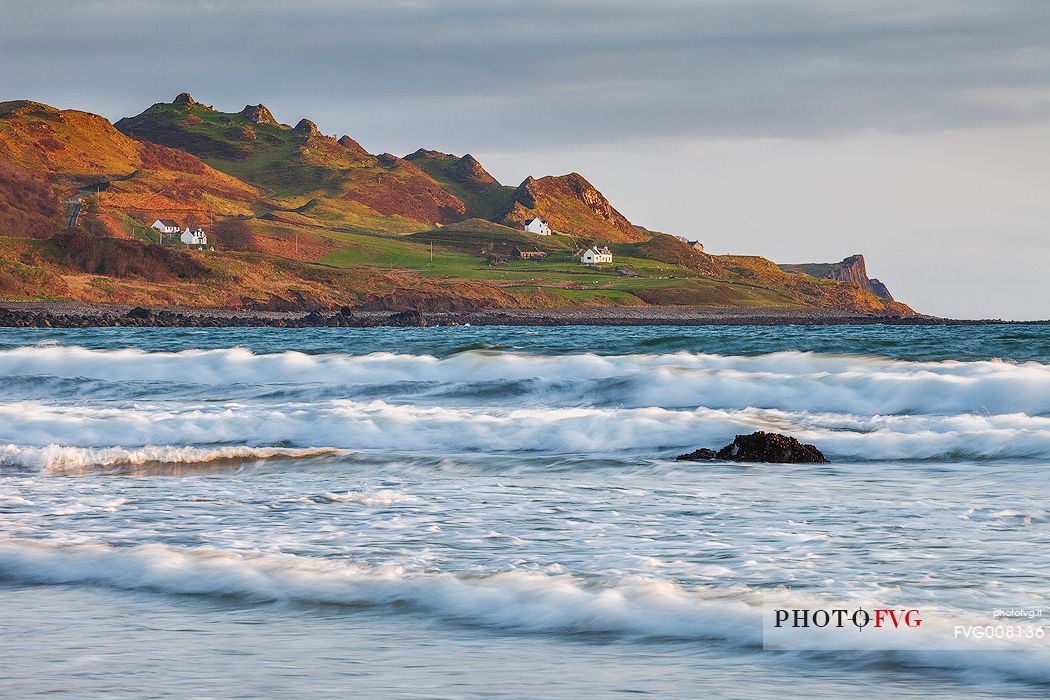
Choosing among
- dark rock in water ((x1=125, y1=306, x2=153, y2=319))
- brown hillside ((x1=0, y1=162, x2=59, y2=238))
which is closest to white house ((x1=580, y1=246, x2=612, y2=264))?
brown hillside ((x1=0, y1=162, x2=59, y2=238))

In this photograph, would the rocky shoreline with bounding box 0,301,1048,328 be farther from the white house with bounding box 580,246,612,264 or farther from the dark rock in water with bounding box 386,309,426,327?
the white house with bounding box 580,246,612,264

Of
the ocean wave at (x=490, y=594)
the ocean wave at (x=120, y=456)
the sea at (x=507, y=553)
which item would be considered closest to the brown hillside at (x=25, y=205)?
the ocean wave at (x=120, y=456)

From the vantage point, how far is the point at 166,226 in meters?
186

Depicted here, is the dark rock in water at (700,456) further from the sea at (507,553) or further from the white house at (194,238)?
the white house at (194,238)

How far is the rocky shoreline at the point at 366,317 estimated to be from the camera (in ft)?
290

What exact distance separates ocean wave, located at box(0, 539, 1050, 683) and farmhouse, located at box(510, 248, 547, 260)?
567 ft

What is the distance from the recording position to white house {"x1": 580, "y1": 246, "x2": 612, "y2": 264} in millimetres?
184250

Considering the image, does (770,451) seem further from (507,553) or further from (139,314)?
(139,314)

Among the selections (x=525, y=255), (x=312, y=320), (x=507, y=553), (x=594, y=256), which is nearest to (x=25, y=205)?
(x=525, y=255)

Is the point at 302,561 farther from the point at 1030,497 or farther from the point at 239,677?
the point at 1030,497

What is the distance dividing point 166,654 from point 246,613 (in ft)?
3.73

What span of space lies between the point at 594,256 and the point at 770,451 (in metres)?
170

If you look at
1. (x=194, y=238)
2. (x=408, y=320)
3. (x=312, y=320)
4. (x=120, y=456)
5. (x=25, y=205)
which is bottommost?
(x=120, y=456)

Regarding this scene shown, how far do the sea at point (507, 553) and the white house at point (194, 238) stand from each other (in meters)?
165
